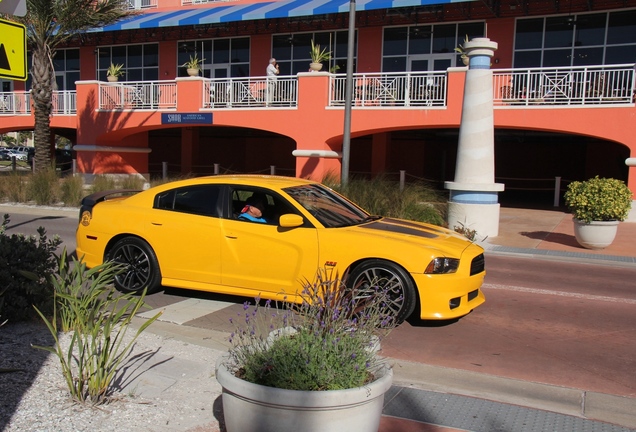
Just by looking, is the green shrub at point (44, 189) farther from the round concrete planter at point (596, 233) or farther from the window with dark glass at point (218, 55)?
the round concrete planter at point (596, 233)

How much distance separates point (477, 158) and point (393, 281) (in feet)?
28.0

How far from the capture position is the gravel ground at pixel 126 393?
4.09 metres

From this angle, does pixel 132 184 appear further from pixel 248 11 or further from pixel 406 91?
pixel 248 11

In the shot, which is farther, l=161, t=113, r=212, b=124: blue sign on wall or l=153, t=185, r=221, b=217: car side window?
l=161, t=113, r=212, b=124: blue sign on wall

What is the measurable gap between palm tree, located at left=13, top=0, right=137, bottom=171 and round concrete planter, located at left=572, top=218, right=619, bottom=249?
1778 cm

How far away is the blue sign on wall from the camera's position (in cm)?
2398

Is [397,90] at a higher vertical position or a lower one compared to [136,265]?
higher

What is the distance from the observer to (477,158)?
47.7 ft

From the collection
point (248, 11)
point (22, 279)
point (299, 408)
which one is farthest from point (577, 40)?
point (299, 408)

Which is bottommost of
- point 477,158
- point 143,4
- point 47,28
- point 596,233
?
point 596,233

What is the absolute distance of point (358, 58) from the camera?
2628 centimetres

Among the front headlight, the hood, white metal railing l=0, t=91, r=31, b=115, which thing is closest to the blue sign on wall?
white metal railing l=0, t=91, r=31, b=115

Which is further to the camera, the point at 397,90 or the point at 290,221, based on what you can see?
the point at 397,90

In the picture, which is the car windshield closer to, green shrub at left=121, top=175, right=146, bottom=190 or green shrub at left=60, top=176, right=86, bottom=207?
green shrub at left=121, top=175, right=146, bottom=190
